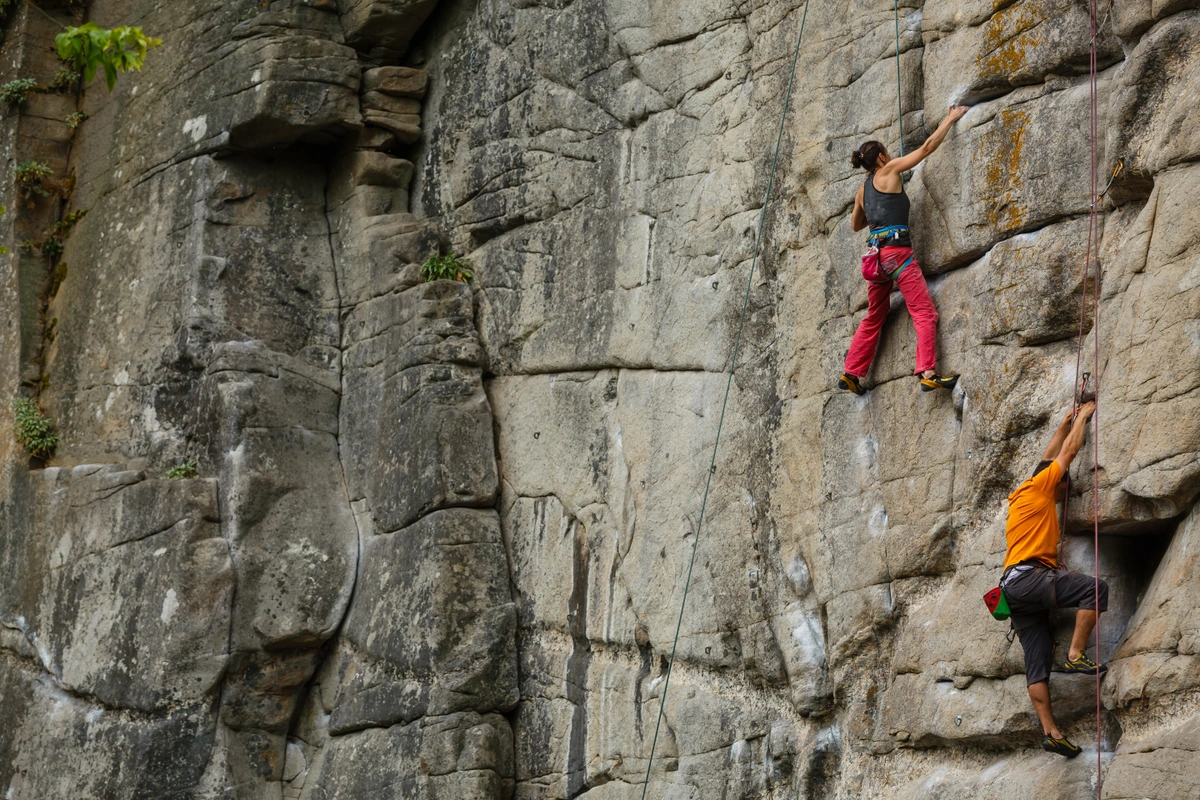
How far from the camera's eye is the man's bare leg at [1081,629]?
25.8ft

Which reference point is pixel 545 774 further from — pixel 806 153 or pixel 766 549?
pixel 806 153

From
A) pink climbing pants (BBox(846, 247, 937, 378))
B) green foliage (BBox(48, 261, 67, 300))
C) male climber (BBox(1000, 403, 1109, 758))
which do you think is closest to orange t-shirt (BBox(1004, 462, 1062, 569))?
male climber (BBox(1000, 403, 1109, 758))

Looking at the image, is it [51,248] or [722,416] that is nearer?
[722,416]

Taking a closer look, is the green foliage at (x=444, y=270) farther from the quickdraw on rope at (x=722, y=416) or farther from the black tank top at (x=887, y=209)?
the black tank top at (x=887, y=209)

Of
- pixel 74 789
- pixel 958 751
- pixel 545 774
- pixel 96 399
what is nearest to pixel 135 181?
pixel 96 399

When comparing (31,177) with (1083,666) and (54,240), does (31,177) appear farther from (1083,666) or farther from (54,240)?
(1083,666)

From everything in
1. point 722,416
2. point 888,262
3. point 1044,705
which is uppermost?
point 888,262

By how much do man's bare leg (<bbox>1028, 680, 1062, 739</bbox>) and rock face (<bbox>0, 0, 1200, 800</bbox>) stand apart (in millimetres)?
183

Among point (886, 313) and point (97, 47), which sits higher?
point (97, 47)

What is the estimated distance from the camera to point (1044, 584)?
314 inches

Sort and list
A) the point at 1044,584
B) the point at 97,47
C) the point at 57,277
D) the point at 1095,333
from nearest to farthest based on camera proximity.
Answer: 1. the point at 1044,584
2. the point at 97,47
3. the point at 1095,333
4. the point at 57,277

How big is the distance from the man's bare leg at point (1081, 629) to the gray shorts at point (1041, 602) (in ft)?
0.12

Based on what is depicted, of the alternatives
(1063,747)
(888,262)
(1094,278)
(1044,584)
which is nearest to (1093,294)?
(1094,278)

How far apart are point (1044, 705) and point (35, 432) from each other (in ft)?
32.9
